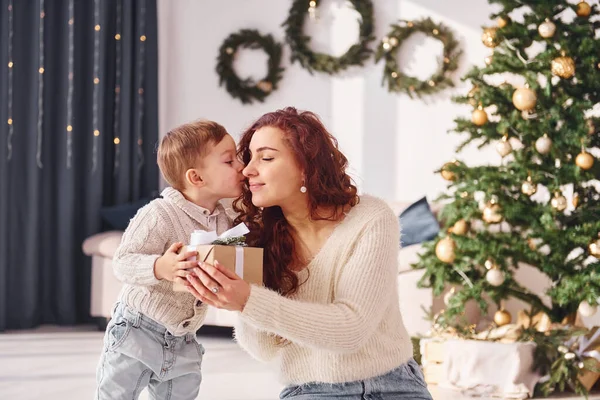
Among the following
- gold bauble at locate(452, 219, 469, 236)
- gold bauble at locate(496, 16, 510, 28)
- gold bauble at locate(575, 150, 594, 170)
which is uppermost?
gold bauble at locate(496, 16, 510, 28)

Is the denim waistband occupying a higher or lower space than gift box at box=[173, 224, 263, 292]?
lower

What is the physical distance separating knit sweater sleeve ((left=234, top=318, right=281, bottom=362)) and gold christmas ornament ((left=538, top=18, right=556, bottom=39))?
2.51m

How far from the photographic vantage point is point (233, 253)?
1.57 m

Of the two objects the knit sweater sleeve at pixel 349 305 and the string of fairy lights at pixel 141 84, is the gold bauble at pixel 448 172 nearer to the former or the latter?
the knit sweater sleeve at pixel 349 305

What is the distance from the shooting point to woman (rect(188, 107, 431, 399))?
5.01ft

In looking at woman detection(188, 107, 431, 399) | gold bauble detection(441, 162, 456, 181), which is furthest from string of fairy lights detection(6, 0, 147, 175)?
woman detection(188, 107, 431, 399)

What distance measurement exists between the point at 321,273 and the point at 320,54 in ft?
13.8

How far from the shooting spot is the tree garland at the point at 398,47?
5355 mm

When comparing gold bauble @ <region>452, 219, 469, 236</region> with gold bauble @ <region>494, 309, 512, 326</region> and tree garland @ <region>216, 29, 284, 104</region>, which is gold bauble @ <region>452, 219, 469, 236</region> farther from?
tree garland @ <region>216, 29, 284, 104</region>

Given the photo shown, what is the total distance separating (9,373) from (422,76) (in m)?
3.15

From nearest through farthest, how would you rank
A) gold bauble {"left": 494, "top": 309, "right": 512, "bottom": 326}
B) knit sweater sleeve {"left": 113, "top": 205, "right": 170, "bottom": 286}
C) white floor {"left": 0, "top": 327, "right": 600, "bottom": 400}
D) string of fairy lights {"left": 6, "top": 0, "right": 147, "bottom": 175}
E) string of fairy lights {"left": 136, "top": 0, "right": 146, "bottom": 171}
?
knit sweater sleeve {"left": 113, "top": 205, "right": 170, "bottom": 286}
white floor {"left": 0, "top": 327, "right": 600, "bottom": 400}
gold bauble {"left": 494, "top": 309, "right": 512, "bottom": 326}
string of fairy lights {"left": 6, "top": 0, "right": 147, "bottom": 175}
string of fairy lights {"left": 136, "top": 0, "right": 146, "bottom": 171}

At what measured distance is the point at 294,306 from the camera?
151 cm

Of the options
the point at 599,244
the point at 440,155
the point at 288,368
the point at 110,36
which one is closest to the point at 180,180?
the point at 288,368

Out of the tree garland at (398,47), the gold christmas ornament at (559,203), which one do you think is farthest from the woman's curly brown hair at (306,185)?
the tree garland at (398,47)
